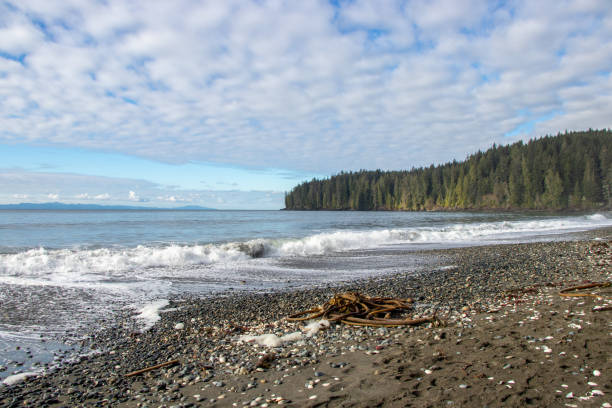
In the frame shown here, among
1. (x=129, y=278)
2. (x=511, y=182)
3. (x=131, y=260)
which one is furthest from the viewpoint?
(x=511, y=182)

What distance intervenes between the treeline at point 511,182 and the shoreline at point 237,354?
10530 cm

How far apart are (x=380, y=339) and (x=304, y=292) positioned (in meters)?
4.54

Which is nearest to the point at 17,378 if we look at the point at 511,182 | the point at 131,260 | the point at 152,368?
the point at 152,368

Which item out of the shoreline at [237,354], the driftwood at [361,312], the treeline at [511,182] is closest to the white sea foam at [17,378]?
the shoreline at [237,354]

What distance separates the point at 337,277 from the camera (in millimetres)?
12797

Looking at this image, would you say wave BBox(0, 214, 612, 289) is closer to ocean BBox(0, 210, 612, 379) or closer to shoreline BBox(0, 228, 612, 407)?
ocean BBox(0, 210, 612, 379)

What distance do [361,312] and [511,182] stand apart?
113 meters

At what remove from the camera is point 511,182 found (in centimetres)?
10288

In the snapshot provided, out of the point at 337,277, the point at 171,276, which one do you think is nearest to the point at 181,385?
the point at 337,277

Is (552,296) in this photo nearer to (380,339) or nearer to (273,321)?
(380,339)

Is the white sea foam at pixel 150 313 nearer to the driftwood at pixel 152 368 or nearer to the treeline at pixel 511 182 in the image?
the driftwood at pixel 152 368

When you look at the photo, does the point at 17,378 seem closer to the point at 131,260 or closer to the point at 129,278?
the point at 129,278

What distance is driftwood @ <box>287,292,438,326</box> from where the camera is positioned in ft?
21.5

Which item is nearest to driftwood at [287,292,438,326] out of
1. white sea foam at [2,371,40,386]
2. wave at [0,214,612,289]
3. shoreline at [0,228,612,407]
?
shoreline at [0,228,612,407]
